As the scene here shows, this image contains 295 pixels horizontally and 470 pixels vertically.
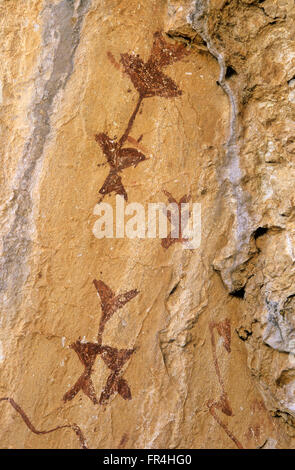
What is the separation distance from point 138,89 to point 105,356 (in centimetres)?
113

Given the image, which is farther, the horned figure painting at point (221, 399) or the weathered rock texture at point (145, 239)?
the horned figure painting at point (221, 399)

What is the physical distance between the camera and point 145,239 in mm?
2189

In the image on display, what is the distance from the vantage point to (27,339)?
208 cm

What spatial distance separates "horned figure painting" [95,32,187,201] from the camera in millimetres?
2174

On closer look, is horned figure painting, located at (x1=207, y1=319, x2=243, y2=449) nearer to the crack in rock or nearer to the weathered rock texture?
the weathered rock texture

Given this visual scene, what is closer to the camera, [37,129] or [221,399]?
[37,129]

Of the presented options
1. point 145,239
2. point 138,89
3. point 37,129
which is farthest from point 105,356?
point 138,89

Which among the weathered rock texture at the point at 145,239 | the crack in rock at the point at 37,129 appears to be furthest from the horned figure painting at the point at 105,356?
the crack in rock at the point at 37,129

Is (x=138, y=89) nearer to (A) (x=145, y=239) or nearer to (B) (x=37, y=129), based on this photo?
(B) (x=37, y=129)

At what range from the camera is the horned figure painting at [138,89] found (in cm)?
217

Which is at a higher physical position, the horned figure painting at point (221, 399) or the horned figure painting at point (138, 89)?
the horned figure painting at point (138, 89)

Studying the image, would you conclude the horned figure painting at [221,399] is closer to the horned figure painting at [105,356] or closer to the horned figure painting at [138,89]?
the horned figure painting at [105,356]

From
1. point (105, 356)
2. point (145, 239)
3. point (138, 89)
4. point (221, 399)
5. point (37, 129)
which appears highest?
point (138, 89)

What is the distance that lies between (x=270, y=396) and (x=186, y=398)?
38cm
